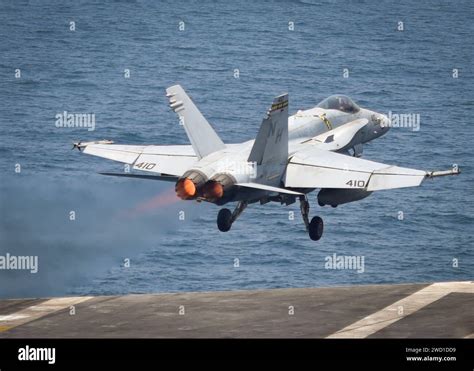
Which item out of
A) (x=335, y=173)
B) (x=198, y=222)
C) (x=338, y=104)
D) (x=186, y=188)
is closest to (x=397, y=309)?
(x=338, y=104)

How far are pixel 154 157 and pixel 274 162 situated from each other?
25.2 ft

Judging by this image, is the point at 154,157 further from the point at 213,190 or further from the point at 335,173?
the point at 335,173

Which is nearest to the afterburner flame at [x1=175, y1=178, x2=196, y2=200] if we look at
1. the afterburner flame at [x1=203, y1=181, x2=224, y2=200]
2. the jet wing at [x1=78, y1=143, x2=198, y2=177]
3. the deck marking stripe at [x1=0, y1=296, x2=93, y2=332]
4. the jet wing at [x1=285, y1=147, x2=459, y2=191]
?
the afterburner flame at [x1=203, y1=181, x2=224, y2=200]

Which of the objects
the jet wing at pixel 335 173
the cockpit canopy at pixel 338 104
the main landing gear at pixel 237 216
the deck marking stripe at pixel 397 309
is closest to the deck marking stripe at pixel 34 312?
the main landing gear at pixel 237 216

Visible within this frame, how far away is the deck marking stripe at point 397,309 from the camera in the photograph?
7431 centimetres

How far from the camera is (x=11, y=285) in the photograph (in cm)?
11456

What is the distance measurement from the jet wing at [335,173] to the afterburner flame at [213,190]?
5835 mm

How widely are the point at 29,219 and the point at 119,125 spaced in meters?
72.4

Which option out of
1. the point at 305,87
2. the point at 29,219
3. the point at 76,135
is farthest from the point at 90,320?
the point at 305,87

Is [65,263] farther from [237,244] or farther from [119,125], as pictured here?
[119,125]

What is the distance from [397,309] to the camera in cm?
8000

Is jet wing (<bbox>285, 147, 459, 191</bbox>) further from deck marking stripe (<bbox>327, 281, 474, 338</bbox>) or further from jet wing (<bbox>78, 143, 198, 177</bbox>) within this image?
deck marking stripe (<bbox>327, 281, 474, 338</bbox>)

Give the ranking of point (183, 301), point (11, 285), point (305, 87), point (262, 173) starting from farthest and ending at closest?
point (305, 87) → point (11, 285) → point (183, 301) → point (262, 173)

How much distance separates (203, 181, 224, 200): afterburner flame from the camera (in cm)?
6438
